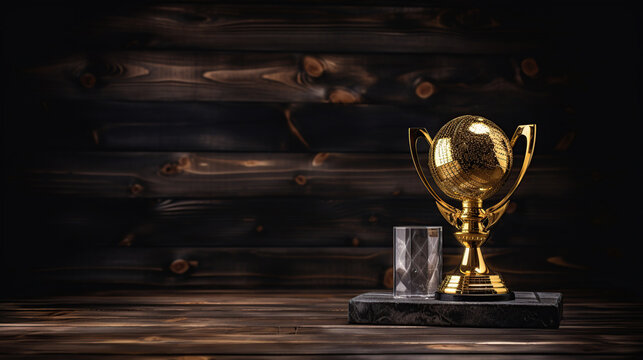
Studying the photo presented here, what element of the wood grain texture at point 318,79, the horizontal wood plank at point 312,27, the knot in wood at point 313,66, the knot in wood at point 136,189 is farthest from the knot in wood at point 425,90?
the knot in wood at point 136,189

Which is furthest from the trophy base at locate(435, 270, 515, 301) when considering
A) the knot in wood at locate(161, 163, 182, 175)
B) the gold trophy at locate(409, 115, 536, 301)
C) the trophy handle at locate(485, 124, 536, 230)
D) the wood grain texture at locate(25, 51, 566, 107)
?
the knot in wood at locate(161, 163, 182, 175)

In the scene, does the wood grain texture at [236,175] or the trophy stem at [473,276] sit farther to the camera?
the wood grain texture at [236,175]

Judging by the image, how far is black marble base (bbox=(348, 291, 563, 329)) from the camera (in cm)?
117

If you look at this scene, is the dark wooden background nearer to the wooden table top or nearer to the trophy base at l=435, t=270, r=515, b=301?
the wooden table top

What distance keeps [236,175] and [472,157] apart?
0.92 meters

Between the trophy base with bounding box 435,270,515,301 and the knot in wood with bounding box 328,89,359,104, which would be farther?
the knot in wood with bounding box 328,89,359,104

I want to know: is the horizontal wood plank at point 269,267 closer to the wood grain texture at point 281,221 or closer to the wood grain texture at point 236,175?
the wood grain texture at point 281,221

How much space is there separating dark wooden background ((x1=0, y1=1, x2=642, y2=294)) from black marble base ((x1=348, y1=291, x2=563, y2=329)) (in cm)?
74

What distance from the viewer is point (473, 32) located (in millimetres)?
1993

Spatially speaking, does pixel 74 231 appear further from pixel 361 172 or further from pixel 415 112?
pixel 415 112

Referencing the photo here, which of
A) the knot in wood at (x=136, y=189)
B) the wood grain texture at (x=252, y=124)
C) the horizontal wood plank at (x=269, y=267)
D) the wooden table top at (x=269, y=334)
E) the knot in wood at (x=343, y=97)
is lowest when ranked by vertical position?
the wooden table top at (x=269, y=334)

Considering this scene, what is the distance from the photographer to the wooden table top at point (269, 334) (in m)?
1.00

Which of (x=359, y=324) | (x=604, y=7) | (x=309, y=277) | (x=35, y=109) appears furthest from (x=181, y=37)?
(x=604, y=7)

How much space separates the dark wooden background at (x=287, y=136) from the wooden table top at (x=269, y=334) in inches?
15.2
